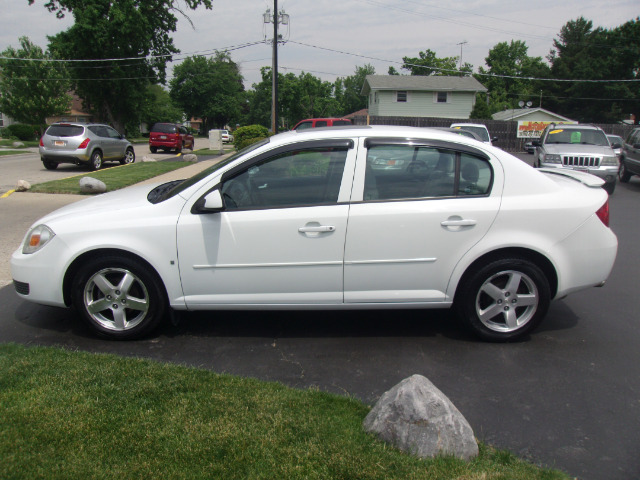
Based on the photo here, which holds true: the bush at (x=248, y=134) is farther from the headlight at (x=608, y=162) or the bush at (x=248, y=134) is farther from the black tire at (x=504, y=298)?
the black tire at (x=504, y=298)

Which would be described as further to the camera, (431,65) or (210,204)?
(431,65)

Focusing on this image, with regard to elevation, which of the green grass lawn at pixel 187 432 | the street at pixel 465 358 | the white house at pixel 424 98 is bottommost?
the street at pixel 465 358

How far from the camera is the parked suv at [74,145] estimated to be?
1867cm

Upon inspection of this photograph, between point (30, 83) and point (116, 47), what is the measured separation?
8.19m

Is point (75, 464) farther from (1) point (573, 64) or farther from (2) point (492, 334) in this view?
(1) point (573, 64)

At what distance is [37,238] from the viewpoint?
14.5 feet

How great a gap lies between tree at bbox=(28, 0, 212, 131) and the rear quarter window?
1035 inches

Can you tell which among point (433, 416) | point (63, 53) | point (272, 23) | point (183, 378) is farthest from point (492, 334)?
point (63, 53)

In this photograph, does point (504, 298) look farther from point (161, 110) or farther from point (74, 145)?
point (161, 110)

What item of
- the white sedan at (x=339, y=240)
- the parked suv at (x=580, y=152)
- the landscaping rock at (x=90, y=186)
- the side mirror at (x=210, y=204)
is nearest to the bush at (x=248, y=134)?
the landscaping rock at (x=90, y=186)

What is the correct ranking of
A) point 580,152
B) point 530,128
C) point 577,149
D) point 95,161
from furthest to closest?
point 530,128 → point 95,161 → point 577,149 → point 580,152

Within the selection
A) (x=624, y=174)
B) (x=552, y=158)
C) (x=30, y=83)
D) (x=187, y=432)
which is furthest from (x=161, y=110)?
(x=187, y=432)

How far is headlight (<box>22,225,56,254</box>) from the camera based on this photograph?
14.3ft

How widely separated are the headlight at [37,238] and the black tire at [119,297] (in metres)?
0.39
